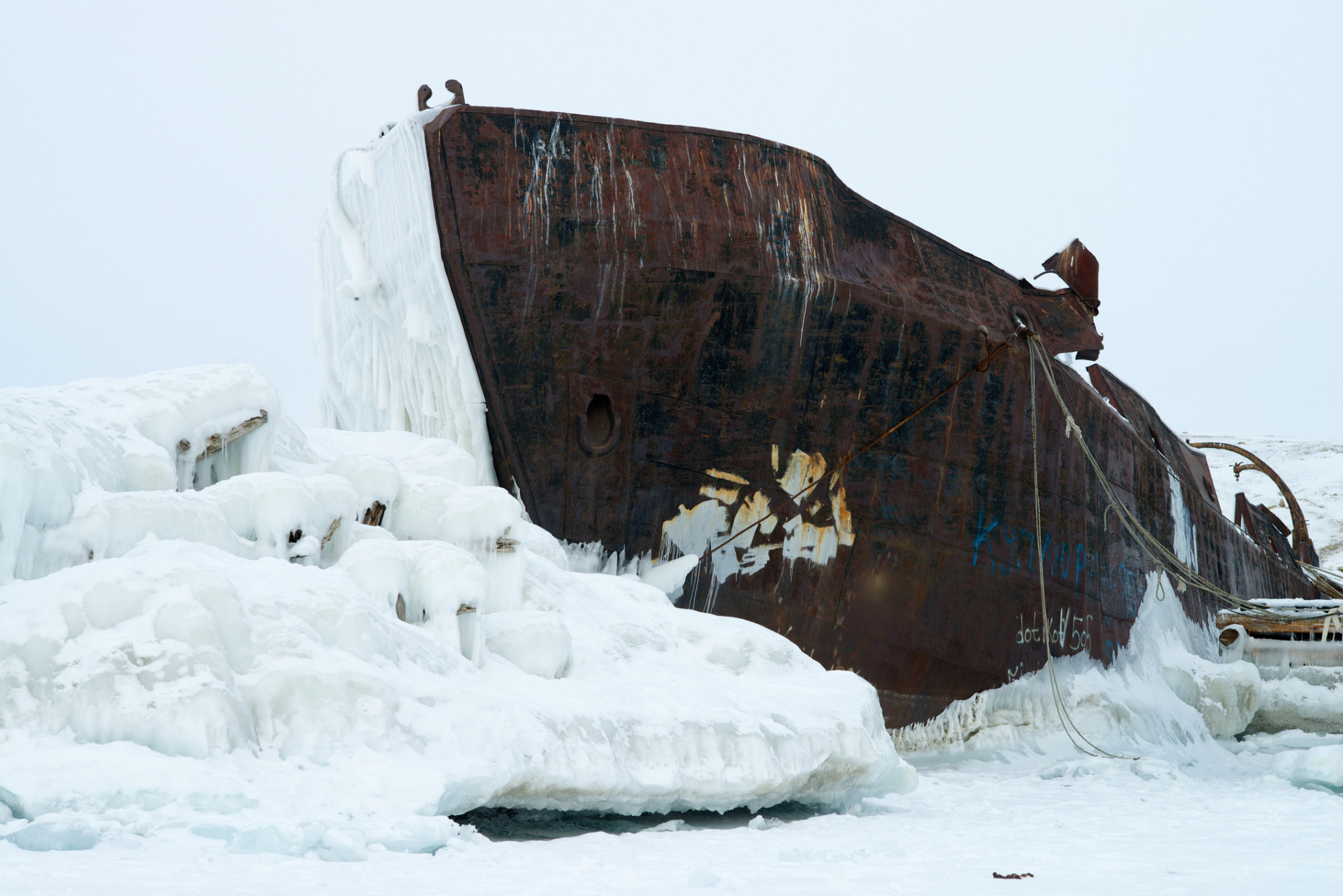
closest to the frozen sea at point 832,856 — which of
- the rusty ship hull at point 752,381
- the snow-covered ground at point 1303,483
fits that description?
the rusty ship hull at point 752,381

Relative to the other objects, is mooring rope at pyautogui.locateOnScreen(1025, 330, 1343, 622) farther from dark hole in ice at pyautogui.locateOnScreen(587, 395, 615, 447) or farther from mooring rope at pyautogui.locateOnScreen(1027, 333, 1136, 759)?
dark hole in ice at pyautogui.locateOnScreen(587, 395, 615, 447)

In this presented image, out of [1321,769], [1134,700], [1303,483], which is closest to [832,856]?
[1321,769]

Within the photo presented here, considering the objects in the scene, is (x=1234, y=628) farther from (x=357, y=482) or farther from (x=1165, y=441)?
(x=357, y=482)

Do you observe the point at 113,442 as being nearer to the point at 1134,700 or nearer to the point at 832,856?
the point at 832,856

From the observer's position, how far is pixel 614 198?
5.94 m

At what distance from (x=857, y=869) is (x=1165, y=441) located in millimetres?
10000

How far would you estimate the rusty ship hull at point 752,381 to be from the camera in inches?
231

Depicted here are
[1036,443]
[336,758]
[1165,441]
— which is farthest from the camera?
[1165,441]

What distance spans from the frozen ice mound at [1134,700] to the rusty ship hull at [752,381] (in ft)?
0.65

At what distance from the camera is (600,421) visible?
6121 millimetres

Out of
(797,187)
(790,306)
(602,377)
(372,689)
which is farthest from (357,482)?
(797,187)

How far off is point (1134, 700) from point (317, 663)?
7.09m

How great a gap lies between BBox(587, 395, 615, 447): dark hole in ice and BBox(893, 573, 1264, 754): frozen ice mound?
2.65 meters

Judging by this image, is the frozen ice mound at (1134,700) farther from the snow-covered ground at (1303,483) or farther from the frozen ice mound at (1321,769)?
the snow-covered ground at (1303,483)
